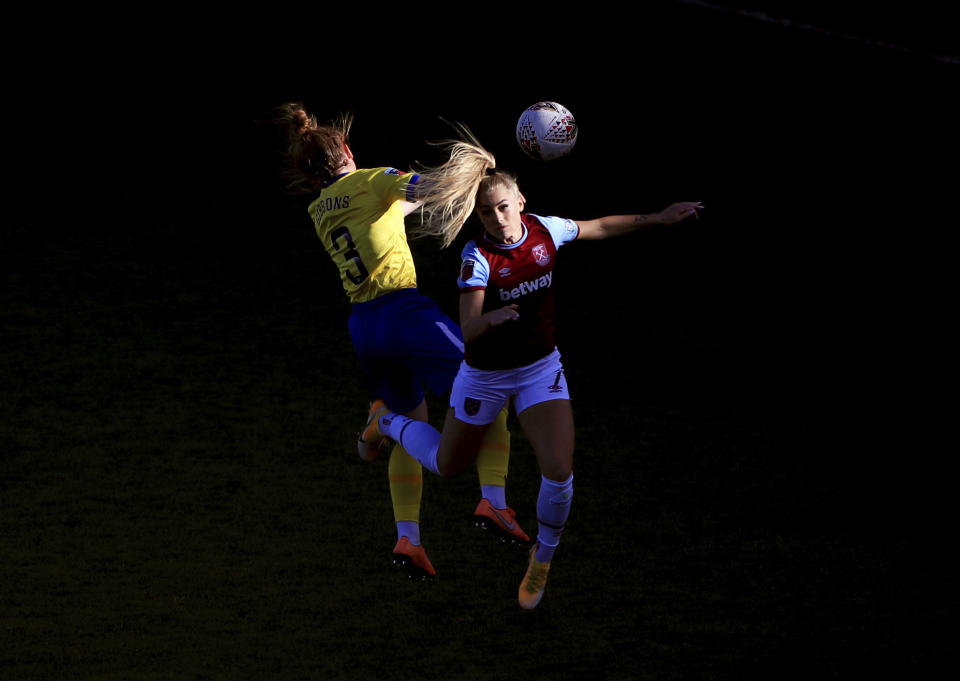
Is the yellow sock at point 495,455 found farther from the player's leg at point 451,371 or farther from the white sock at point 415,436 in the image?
the white sock at point 415,436

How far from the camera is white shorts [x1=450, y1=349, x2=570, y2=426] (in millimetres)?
5141

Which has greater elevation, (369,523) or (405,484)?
(405,484)

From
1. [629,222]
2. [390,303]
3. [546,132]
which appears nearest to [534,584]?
[390,303]

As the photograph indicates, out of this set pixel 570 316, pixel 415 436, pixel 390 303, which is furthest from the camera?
pixel 570 316

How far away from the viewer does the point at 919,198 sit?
1097 cm

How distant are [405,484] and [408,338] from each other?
62 centimetres

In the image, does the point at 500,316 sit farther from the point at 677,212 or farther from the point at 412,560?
the point at 412,560

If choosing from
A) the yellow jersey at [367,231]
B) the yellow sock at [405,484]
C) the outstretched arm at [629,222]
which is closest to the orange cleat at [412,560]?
the yellow sock at [405,484]

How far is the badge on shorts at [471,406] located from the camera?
5.24 metres

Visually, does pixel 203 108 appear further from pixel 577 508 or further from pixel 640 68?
pixel 577 508

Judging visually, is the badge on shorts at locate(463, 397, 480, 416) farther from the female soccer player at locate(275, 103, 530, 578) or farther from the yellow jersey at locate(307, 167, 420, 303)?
the yellow jersey at locate(307, 167, 420, 303)

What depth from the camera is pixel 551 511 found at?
524 centimetres

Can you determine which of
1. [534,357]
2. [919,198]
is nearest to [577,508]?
[534,357]

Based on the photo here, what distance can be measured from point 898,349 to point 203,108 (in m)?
6.72
